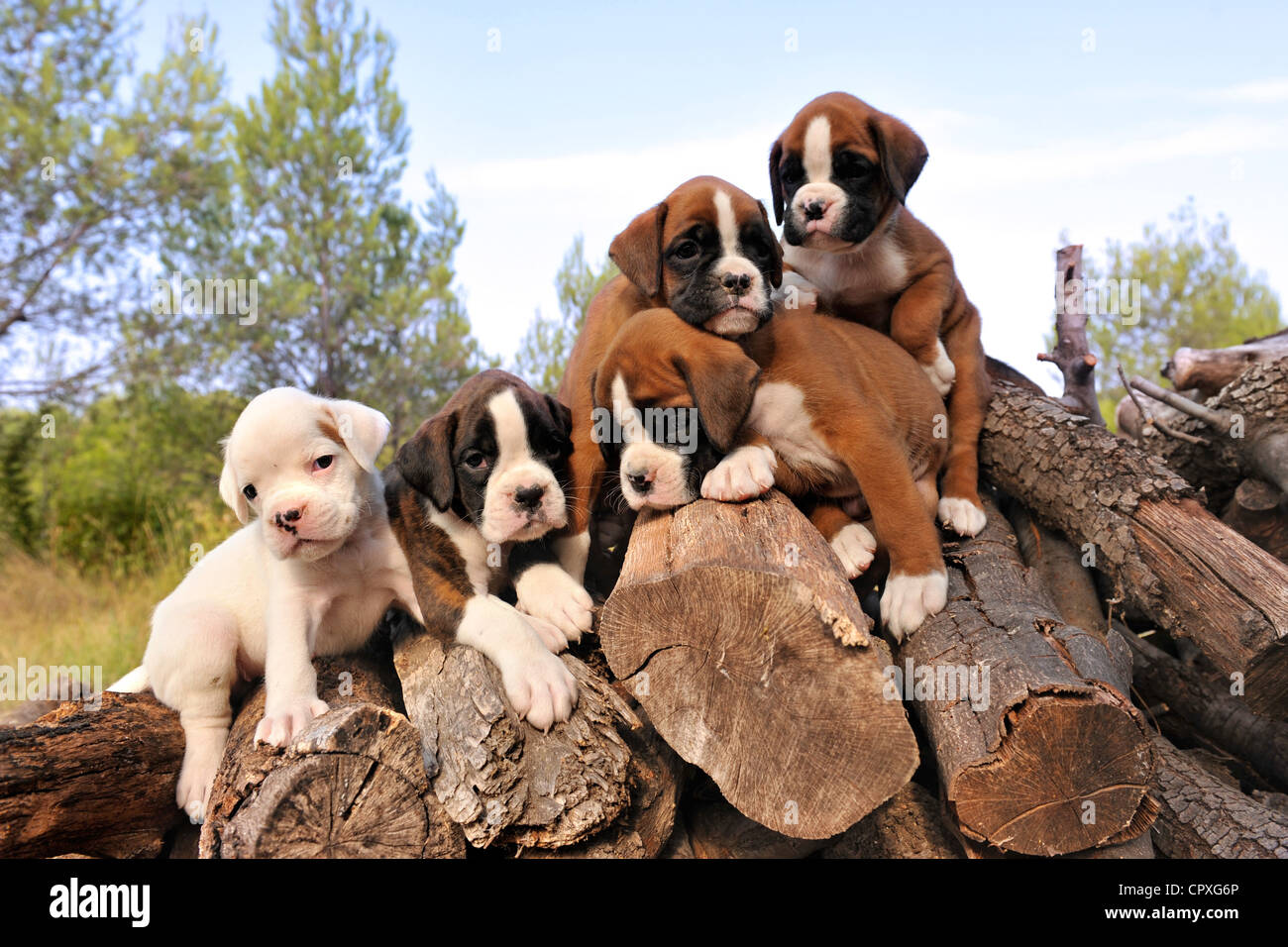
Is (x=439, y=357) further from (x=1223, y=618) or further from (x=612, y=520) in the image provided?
(x=1223, y=618)

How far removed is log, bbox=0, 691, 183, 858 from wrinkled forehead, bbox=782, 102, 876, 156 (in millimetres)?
4360

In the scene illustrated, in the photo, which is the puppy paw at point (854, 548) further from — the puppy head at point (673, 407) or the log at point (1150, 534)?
the log at point (1150, 534)

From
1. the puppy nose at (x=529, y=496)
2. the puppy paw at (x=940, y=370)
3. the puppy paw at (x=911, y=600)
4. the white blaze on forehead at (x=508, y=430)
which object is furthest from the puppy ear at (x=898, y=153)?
the puppy nose at (x=529, y=496)

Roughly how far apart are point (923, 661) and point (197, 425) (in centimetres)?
1810

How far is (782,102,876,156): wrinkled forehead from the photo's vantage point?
484 cm

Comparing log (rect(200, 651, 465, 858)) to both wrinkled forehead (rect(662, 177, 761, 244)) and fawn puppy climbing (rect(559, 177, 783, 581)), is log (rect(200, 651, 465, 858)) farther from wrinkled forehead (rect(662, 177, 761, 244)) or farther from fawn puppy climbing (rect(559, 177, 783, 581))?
wrinkled forehead (rect(662, 177, 761, 244))

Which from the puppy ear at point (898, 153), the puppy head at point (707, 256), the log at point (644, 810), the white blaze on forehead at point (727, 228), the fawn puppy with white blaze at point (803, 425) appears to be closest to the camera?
the log at point (644, 810)

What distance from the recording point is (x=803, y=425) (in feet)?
14.5

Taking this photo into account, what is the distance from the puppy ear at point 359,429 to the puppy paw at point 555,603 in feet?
3.03

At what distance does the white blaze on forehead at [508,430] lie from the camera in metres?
4.11

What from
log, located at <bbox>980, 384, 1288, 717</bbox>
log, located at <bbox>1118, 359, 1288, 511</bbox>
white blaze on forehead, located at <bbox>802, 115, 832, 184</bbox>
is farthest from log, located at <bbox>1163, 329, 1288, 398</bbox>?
white blaze on forehead, located at <bbox>802, 115, 832, 184</bbox>

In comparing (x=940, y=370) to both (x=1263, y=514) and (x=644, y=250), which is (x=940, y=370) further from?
(x=1263, y=514)
